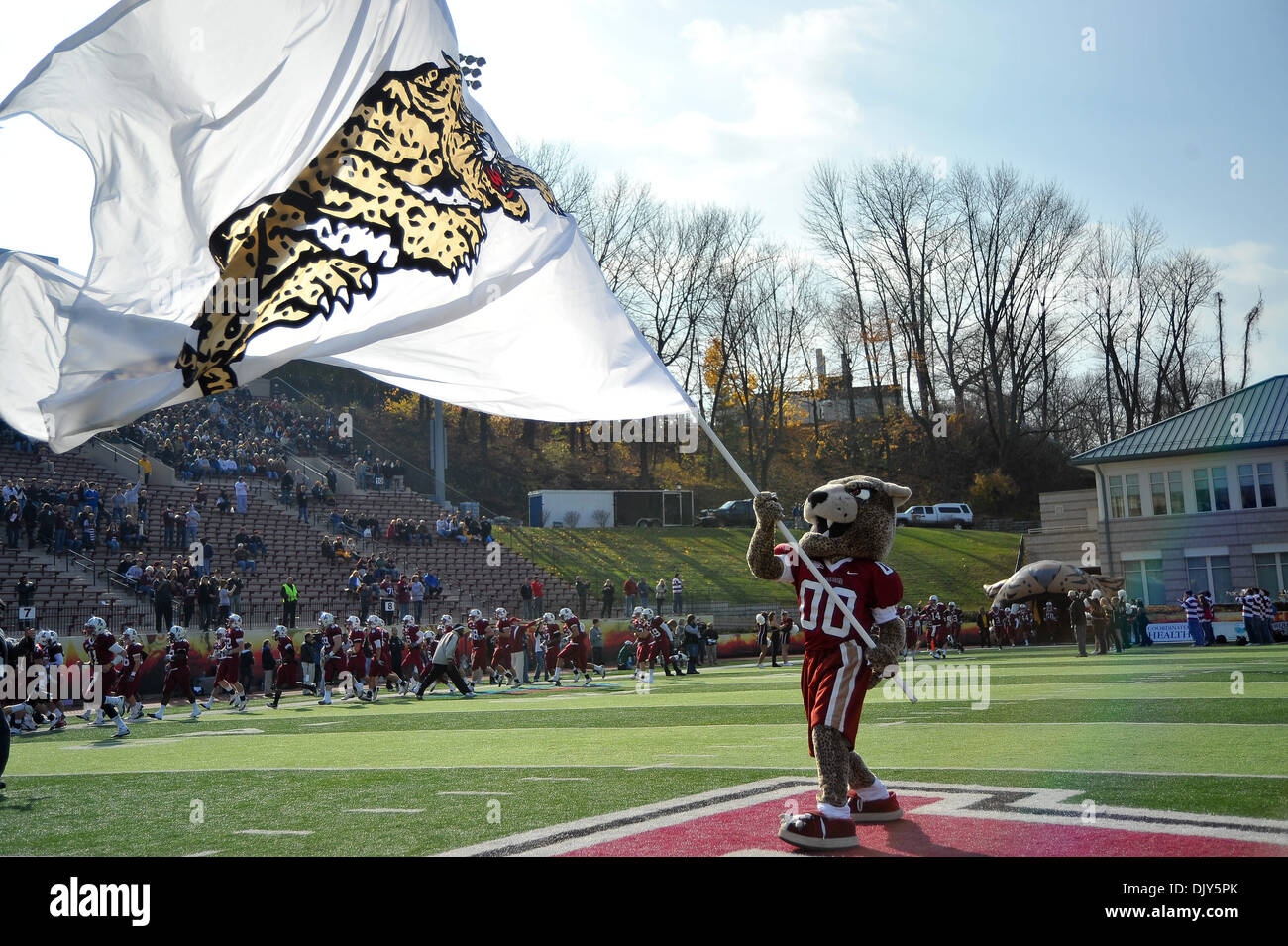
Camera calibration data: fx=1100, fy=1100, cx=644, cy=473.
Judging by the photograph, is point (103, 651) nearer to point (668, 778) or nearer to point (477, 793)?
point (477, 793)

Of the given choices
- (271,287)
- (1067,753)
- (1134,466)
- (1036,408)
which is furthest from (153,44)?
(1036,408)

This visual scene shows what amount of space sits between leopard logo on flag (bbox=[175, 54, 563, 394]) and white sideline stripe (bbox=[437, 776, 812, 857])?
2663 mm

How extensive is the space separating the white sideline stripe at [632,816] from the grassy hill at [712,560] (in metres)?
30.4

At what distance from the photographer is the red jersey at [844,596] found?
19.2 feet

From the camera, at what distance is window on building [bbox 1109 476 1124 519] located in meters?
41.2

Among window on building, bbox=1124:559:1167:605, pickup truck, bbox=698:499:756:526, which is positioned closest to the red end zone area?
window on building, bbox=1124:559:1167:605

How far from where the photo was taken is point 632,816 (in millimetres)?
6293

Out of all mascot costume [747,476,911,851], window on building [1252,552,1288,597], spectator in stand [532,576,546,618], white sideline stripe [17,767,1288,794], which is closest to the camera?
mascot costume [747,476,911,851]

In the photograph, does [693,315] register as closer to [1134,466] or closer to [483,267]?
[1134,466]

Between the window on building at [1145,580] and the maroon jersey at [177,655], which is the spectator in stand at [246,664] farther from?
the window on building at [1145,580]

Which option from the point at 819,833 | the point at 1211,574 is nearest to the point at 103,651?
the point at 819,833

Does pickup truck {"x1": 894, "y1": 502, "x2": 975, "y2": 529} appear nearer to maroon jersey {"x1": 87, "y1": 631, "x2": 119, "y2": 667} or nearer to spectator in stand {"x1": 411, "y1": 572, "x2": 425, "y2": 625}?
spectator in stand {"x1": 411, "y1": 572, "x2": 425, "y2": 625}

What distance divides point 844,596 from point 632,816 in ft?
5.84

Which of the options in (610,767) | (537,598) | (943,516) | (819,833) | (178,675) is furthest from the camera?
(943,516)
